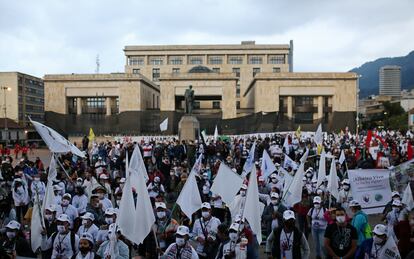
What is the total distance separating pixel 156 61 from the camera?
89.0m

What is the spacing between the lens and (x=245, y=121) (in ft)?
149

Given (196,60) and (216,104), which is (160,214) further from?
(196,60)

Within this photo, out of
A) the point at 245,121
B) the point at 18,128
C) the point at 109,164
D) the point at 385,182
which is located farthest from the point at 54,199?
the point at 18,128

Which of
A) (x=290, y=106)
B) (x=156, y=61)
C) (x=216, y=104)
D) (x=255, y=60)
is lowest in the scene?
(x=290, y=106)

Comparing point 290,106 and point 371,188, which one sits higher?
point 290,106

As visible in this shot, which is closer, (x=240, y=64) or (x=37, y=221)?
(x=37, y=221)

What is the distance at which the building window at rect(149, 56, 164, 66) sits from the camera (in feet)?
290

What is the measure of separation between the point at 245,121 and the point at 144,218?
130 ft

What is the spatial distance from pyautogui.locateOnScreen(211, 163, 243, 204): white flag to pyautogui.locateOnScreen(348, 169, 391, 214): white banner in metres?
3.58

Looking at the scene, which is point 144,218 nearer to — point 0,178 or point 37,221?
point 37,221

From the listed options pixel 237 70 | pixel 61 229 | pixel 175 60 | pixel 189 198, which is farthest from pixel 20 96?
pixel 61 229

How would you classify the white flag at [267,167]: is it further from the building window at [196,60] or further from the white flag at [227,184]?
the building window at [196,60]

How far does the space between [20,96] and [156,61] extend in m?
26.3

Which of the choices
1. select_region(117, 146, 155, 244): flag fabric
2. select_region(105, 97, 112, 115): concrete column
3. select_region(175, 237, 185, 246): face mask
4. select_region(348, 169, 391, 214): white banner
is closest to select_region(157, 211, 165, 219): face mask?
select_region(117, 146, 155, 244): flag fabric
